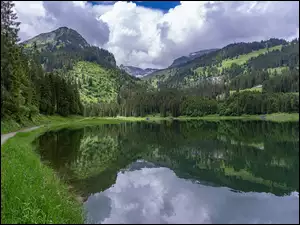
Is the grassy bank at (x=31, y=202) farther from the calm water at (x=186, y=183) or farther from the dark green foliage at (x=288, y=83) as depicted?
the dark green foliage at (x=288, y=83)

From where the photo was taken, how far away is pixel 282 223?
1750 cm

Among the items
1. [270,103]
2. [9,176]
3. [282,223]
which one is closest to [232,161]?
[282,223]

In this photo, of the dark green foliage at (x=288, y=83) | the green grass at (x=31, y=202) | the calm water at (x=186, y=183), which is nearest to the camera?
the green grass at (x=31, y=202)

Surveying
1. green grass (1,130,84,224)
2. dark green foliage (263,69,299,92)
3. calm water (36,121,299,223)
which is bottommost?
calm water (36,121,299,223)

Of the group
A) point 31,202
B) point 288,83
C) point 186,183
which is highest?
point 288,83

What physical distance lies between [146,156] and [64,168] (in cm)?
1737

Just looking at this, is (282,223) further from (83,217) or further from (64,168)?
(64,168)

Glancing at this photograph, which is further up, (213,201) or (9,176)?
(9,176)

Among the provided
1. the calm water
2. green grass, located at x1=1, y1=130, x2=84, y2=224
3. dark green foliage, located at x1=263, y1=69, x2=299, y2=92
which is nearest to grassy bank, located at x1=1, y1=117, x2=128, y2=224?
green grass, located at x1=1, y1=130, x2=84, y2=224

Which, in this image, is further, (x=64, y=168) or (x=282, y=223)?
(x=64, y=168)

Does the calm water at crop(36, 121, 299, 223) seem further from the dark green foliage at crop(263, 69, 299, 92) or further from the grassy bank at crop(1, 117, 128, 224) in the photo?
the dark green foliage at crop(263, 69, 299, 92)

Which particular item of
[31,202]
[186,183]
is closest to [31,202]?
[31,202]

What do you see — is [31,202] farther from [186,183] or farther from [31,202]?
[186,183]

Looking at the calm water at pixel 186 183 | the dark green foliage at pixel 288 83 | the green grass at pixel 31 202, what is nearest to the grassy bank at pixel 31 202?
the green grass at pixel 31 202
